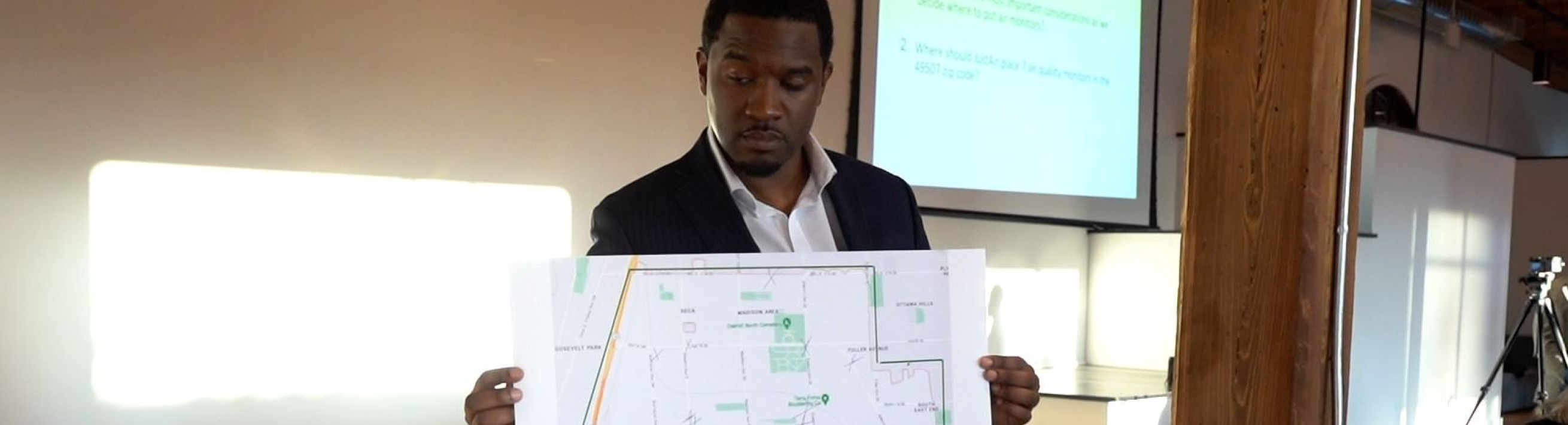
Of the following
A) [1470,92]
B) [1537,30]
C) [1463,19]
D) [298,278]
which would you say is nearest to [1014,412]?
[298,278]

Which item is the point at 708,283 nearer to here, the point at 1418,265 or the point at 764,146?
the point at 764,146

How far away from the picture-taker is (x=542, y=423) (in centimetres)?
125

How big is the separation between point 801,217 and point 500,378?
1.44 feet

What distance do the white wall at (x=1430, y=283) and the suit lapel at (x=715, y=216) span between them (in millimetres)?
3766

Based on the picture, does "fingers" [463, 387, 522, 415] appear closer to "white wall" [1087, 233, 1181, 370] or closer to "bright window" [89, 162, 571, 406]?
"bright window" [89, 162, 571, 406]

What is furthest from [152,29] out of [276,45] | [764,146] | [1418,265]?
[1418,265]

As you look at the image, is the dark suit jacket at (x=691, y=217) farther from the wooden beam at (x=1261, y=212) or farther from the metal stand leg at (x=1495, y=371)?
the metal stand leg at (x=1495, y=371)

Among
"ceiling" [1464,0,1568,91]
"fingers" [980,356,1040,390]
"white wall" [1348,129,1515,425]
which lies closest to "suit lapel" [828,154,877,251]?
"fingers" [980,356,1040,390]

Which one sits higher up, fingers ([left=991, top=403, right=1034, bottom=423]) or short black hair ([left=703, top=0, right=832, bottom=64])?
short black hair ([left=703, top=0, right=832, bottom=64])

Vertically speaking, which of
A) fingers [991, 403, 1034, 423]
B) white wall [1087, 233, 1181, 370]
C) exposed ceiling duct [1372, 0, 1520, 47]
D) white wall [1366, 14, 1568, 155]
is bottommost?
white wall [1087, 233, 1181, 370]

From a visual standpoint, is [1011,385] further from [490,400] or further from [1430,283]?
[1430,283]

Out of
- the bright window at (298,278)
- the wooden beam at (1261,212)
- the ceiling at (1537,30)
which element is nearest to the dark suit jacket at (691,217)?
the bright window at (298,278)

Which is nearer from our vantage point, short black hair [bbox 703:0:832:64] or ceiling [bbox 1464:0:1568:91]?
short black hair [bbox 703:0:832:64]

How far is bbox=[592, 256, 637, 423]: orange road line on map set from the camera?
4.21ft
